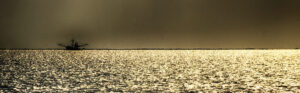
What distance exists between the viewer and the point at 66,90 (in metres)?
34.8

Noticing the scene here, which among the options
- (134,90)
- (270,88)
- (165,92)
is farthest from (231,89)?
(134,90)

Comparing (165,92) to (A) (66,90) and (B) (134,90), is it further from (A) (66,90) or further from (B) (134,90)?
(A) (66,90)

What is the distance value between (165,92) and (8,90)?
13.6 m

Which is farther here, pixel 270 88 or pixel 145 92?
pixel 270 88

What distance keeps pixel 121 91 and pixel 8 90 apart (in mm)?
9822

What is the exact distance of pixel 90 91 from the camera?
3453 centimetres

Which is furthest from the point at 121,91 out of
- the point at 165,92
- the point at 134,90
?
the point at 165,92

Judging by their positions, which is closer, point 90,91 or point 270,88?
point 90,91

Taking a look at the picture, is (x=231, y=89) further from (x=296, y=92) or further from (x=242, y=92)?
(x=296, y=92)

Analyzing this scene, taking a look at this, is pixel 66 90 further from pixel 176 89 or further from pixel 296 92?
pixel 296 92

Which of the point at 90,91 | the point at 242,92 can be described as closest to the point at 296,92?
the point at 242,92

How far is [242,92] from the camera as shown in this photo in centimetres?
3350

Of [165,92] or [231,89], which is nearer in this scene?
[165,92]

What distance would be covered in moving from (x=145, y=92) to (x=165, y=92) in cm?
166
